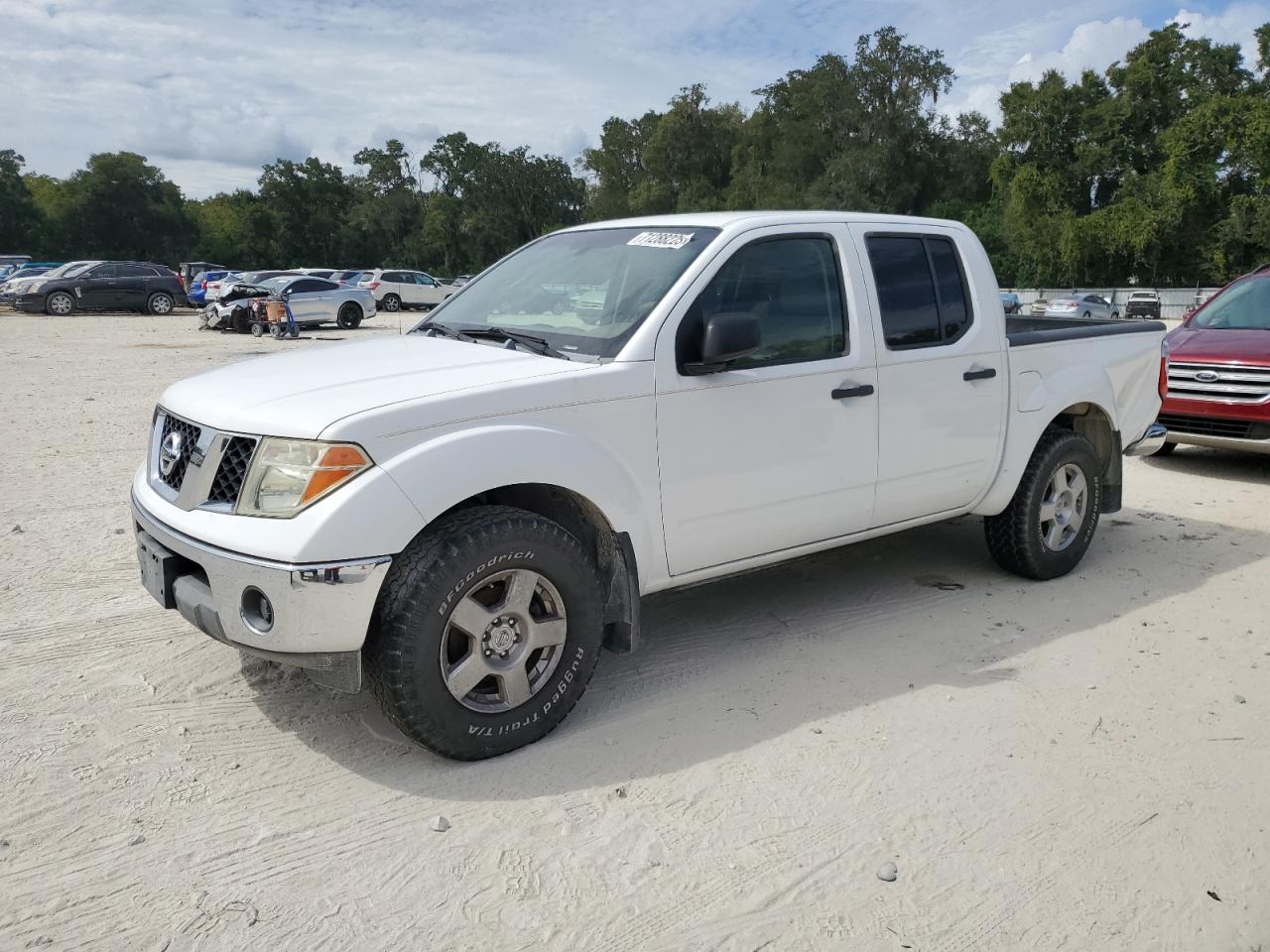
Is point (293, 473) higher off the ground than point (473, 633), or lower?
higher

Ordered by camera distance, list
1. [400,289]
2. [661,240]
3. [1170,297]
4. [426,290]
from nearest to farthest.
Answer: [661,240] → [400,289] → [426,290] → [1170,297]

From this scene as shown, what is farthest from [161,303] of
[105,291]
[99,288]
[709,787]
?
[709,787]

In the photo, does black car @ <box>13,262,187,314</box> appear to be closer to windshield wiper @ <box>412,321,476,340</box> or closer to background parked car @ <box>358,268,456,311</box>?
background parked car @ <box>358,268,456,311</box>

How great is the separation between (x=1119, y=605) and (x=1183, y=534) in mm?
1832

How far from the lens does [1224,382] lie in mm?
8195

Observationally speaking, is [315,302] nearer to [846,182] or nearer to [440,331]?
[440,331]

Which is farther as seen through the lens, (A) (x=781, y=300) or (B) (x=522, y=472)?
(A) (x=781, y=300)

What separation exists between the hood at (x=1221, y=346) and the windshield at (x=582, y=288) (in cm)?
602

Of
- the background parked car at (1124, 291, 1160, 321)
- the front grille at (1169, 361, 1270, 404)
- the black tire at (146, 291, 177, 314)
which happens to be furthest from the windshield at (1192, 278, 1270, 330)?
the background parked car at (1124, 291, 1160, 321)

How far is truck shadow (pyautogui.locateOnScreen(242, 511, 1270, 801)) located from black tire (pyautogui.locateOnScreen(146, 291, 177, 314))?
30.8 m

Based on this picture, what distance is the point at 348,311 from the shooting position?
26.5 metres

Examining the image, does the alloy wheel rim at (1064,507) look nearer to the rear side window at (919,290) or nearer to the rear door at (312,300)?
the rear side window at (919,290)

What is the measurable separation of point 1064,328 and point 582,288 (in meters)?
3.07

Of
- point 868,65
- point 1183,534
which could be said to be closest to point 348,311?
point 1183,534
